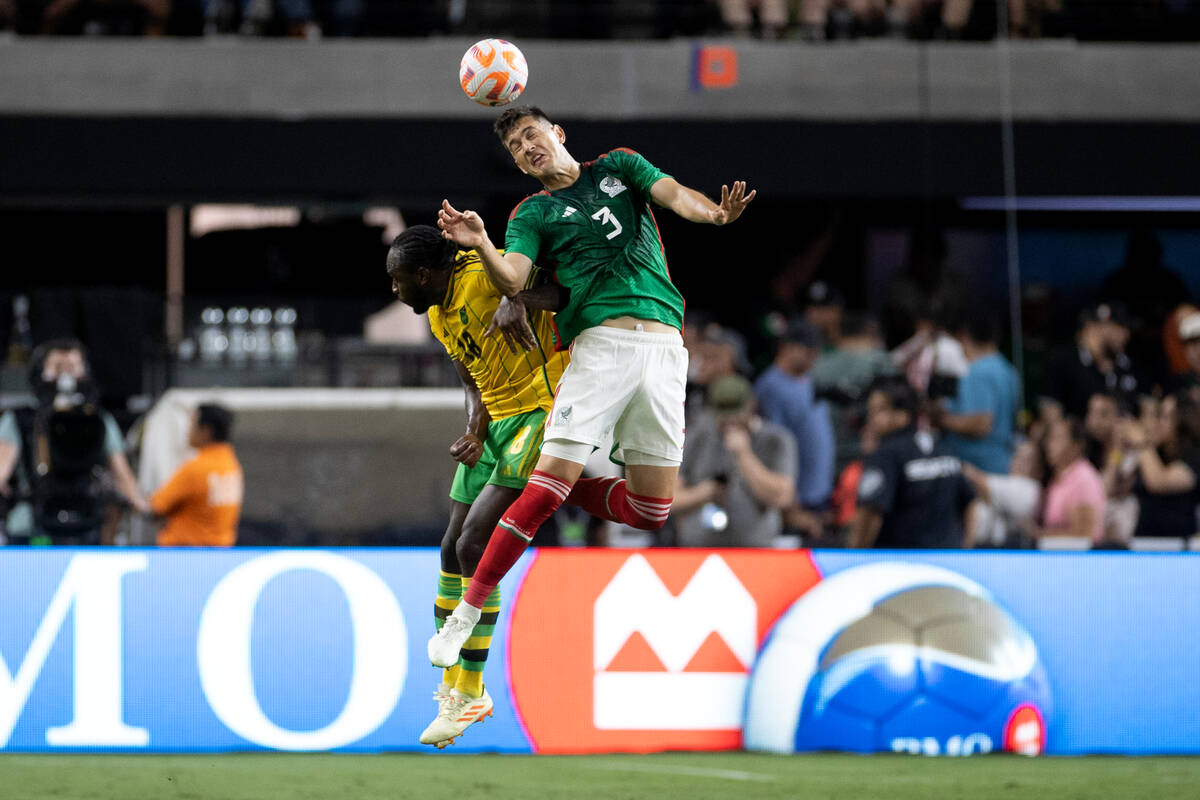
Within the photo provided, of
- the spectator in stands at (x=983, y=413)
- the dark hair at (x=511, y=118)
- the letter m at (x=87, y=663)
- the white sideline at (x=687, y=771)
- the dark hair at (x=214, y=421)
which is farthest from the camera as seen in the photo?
the spectator in stands at (x=983, y=413)

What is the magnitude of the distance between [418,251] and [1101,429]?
7.05 meters

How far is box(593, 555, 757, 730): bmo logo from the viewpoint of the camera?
30.2 feet

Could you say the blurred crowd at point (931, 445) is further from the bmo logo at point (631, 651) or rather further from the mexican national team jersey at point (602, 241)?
the mexican national team jersey at point (602, 241)

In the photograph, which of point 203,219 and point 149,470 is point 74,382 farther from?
point 203,219

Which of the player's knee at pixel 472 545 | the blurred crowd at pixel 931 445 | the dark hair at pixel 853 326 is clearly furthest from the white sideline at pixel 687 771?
the dark hair at pixel 853 326

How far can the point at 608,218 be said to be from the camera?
19.8 feet

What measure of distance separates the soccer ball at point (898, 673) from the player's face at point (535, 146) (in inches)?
166

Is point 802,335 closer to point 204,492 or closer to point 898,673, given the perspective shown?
point 898,673

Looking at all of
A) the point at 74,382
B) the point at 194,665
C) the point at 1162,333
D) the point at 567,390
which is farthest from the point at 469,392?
the point at 1162,333

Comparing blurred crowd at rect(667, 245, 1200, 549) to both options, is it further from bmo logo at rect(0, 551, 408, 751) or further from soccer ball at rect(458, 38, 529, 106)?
soccer ball at rect(458, 38, 529, 106)

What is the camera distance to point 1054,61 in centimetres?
1612

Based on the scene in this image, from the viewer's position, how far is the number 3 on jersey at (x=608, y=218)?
6.03 m

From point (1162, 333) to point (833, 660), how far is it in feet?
22.3

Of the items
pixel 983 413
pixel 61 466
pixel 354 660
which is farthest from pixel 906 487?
pixel 61 466
